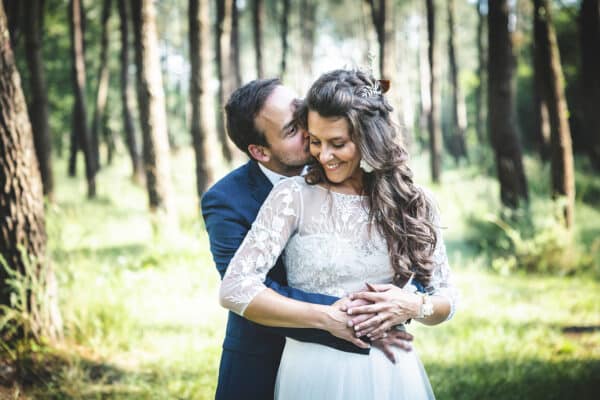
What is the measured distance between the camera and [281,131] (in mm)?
2635

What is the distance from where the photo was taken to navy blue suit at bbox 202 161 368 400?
241cm

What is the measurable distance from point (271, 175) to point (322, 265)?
0.66m

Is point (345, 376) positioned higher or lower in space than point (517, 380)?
higher

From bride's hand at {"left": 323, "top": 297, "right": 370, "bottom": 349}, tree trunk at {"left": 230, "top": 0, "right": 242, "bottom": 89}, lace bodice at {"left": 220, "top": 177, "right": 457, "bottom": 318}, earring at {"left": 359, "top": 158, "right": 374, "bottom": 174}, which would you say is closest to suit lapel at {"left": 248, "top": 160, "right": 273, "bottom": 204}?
lace bodice at {"left": 220, "top": 177, "right": 457, "bottom": 318}

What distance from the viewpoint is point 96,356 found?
4684 millimetres

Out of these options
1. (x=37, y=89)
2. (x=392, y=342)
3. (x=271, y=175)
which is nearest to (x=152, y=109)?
(x=37, y=89)

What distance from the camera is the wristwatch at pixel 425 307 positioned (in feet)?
7.43

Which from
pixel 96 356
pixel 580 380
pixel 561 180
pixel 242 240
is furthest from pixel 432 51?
pixel 242 240

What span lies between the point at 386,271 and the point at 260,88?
1.11 meters

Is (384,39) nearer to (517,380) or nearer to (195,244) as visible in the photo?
(195,244)

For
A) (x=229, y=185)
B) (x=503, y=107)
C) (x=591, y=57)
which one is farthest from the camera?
(x=503, y=107)

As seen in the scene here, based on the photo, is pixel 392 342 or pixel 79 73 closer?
pixel 392 342

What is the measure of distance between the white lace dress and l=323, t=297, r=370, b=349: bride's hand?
12cm

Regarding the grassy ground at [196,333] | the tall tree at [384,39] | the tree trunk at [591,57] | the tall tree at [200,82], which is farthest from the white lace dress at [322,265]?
the tall tree at [384,39]
